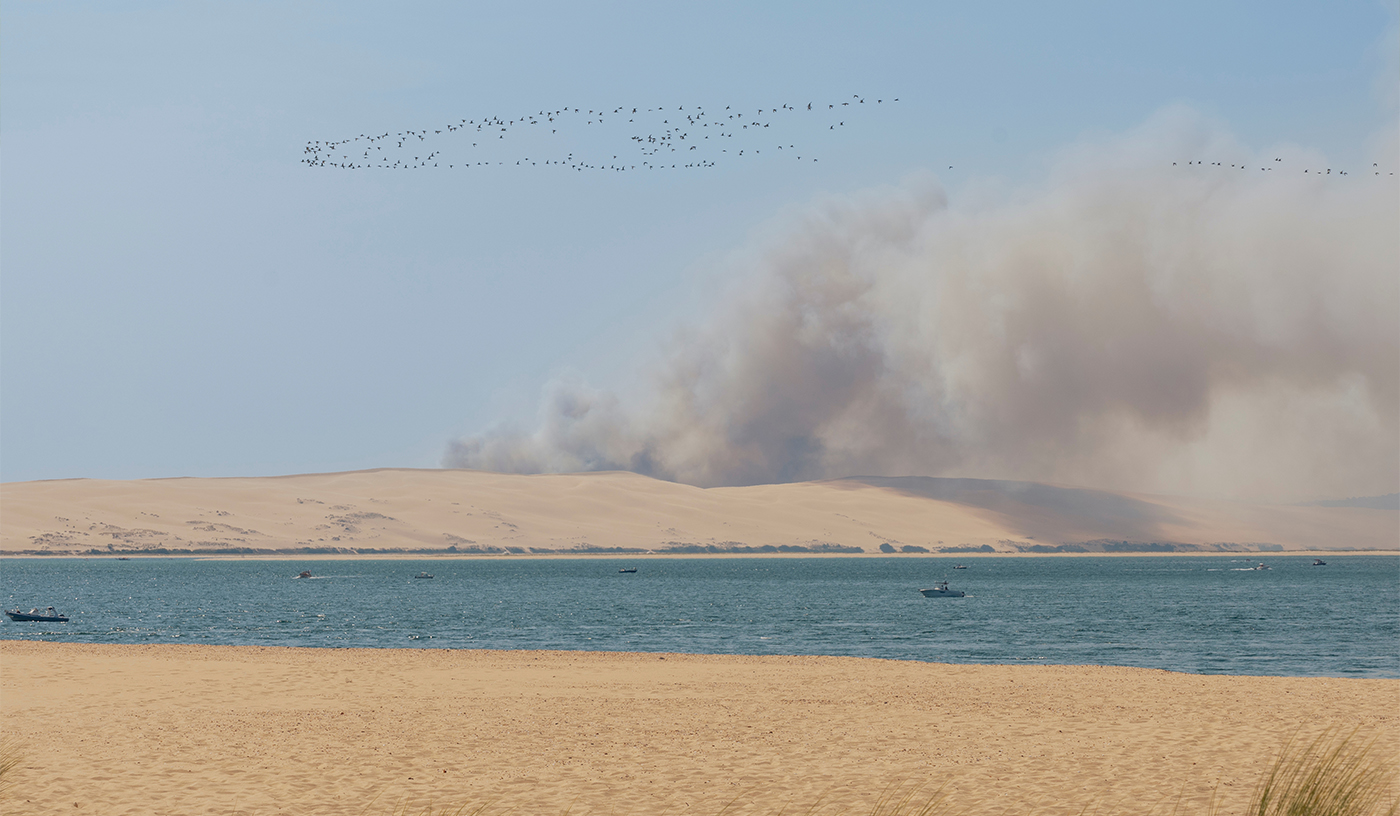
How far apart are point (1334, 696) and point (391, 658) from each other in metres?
35.0

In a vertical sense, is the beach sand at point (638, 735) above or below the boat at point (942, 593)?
above

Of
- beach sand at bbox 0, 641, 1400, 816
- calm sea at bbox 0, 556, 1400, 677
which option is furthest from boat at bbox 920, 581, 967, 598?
beach sand at bbox 0, 641, 1400, 816

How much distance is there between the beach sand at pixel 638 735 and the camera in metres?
21.2

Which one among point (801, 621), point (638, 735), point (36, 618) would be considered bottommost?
point (36, 618)

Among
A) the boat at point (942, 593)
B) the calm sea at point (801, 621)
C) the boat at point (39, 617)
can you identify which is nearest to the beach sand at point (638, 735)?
the calm sea at point (801, 621)

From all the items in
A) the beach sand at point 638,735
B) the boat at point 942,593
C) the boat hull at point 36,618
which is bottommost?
the boat hull at point 36,618

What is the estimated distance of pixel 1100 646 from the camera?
220ft

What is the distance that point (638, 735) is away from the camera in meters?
28.6

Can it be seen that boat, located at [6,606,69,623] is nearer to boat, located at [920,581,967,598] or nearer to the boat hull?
the boat hull

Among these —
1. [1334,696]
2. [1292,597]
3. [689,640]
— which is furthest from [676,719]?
[1292,597]

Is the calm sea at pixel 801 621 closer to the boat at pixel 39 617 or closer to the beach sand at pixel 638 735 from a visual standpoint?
the boat at pixel 39 617

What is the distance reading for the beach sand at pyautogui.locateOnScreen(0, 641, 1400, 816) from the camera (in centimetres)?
2125

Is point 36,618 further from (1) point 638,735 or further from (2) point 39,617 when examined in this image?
(1) point 638,735

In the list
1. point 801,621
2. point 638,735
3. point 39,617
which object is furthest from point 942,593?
point 638,735
